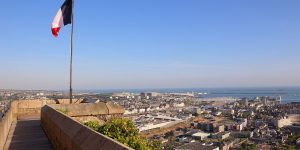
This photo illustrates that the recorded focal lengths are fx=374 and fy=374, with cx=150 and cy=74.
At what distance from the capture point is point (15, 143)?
7.02 m

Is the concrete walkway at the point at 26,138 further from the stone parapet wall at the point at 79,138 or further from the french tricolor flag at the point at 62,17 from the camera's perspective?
the french tricolor flag at the point at 62,17

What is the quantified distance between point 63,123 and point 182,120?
266 feet

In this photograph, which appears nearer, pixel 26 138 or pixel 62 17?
pixel 26 138

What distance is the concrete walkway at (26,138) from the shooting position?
6.66 m

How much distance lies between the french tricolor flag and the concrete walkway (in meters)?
2.50

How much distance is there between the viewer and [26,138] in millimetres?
7602

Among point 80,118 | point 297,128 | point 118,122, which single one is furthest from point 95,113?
point 297,128

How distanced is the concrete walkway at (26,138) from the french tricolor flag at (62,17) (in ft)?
8.22

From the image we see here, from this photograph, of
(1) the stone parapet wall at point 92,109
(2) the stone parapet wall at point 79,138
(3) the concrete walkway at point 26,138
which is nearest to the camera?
(2) the stone parapet wall at point 79,138

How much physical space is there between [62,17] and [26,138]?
3.55m

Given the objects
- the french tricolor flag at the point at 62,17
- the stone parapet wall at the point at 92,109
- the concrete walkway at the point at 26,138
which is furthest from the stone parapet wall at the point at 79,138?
the french tricolor flag at the point at 62,17

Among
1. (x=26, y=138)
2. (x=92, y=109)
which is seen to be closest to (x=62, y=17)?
(x=92, y=109)

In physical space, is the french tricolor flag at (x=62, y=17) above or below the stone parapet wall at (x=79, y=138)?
above

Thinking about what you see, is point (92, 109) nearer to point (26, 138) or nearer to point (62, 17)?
point (26, 138)
